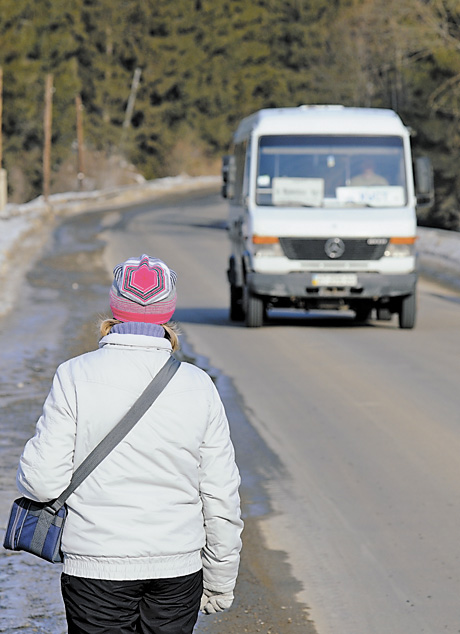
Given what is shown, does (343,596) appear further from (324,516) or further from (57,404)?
(57,404)

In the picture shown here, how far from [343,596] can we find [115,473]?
244 centimetres

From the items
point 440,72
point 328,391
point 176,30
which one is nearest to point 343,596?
point 328,391

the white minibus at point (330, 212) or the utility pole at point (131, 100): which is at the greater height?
the white minibus at point (330, 212)

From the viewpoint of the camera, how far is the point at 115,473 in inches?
126

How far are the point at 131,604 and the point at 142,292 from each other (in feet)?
2.55

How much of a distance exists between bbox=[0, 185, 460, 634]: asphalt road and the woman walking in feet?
5.67

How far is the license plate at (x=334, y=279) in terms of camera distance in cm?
1498

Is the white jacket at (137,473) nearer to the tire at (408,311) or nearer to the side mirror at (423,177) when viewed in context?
the side mirror at (423,177)

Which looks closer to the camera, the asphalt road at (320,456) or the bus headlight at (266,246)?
the asphalt road at (320,456)

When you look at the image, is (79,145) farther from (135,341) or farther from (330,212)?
(135,341)

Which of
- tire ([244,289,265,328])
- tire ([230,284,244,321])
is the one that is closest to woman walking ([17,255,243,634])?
tire ([244,289,265,328])

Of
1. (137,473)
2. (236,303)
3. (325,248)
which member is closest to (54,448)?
(137,473)

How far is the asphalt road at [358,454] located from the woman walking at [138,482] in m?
1.83

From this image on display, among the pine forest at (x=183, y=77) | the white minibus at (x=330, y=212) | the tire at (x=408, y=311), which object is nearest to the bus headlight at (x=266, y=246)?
the white minibus at (x=330, y=212)
